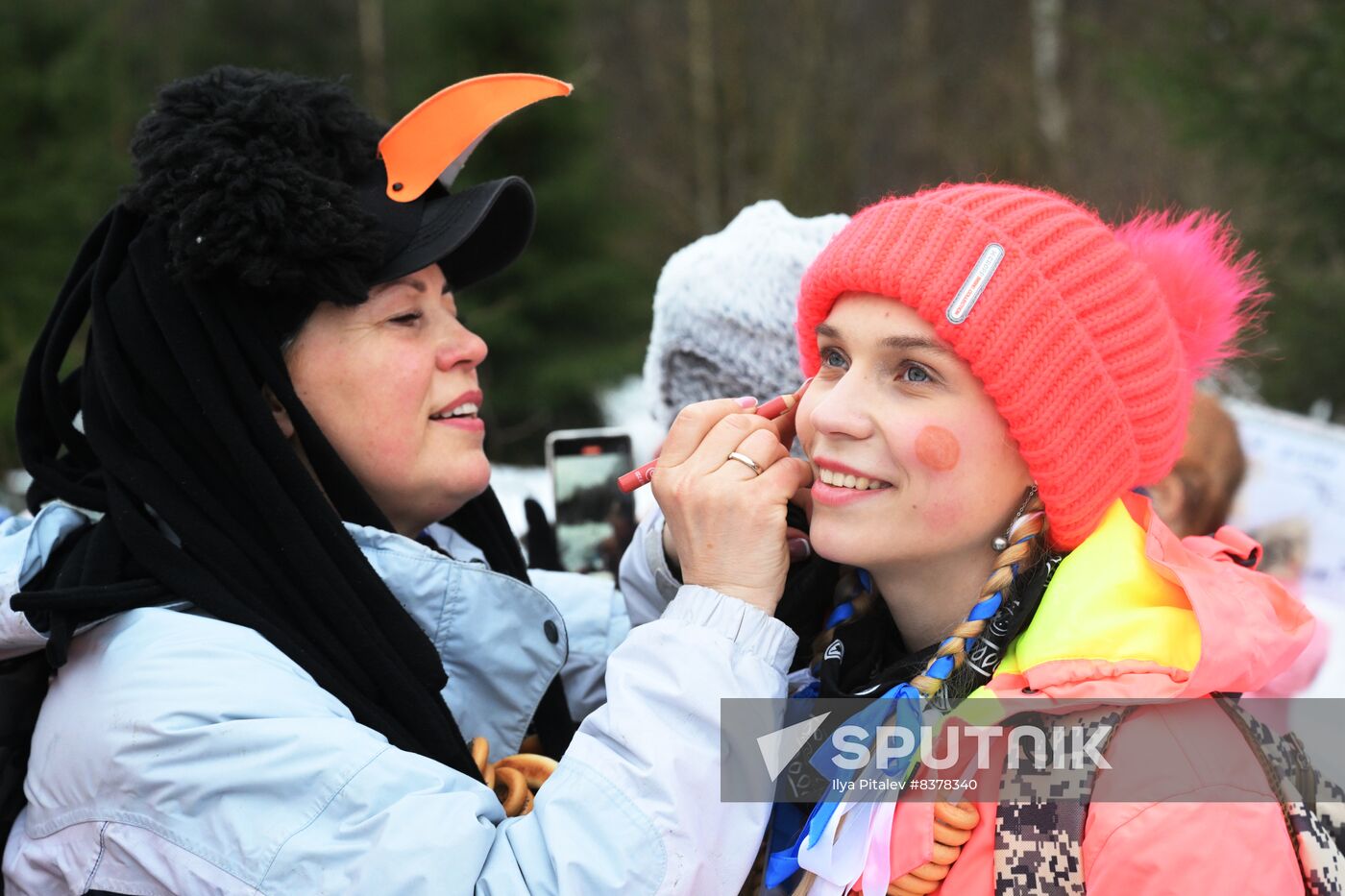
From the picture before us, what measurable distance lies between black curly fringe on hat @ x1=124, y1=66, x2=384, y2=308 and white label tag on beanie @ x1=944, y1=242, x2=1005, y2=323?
93cm

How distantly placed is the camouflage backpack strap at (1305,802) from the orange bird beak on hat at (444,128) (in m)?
1.43

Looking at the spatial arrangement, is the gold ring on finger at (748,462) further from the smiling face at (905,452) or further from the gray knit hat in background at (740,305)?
the gray knit hat in background at (740,305)

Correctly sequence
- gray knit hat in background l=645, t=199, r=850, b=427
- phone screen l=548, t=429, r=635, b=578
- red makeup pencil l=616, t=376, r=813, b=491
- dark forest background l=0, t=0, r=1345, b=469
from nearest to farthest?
red makeup pencil l=616, t=376, r=813, b=491
gray knit hat in background l=645, t=199, r=850, b=427
phone screen l=548, t=429, r=635, b=578
dark forest background l=0, t=0, r=1345, b=469

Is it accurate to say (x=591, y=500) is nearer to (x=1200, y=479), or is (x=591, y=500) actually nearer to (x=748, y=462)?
(x=748, y=462)

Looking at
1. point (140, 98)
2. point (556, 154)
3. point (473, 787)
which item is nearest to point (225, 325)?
point (473, 787)

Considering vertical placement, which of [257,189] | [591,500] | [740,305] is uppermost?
[257,189]

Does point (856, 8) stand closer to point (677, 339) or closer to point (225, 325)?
point (677, 339)

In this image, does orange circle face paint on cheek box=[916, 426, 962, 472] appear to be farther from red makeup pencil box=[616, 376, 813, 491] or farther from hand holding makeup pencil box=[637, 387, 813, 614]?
red makeup pencil box=[616, 376, 813, 491]

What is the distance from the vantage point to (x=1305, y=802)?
4.70ft

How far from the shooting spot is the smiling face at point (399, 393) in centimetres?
187

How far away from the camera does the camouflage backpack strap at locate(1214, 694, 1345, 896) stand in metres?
1.35

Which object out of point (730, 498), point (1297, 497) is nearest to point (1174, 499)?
point (1297, 497)

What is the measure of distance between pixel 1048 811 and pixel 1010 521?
0.43 m

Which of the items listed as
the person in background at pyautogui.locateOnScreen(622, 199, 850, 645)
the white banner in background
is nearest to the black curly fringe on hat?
the person in background at pyautogui.locateOnScreen(622, 199, 850, 645)
